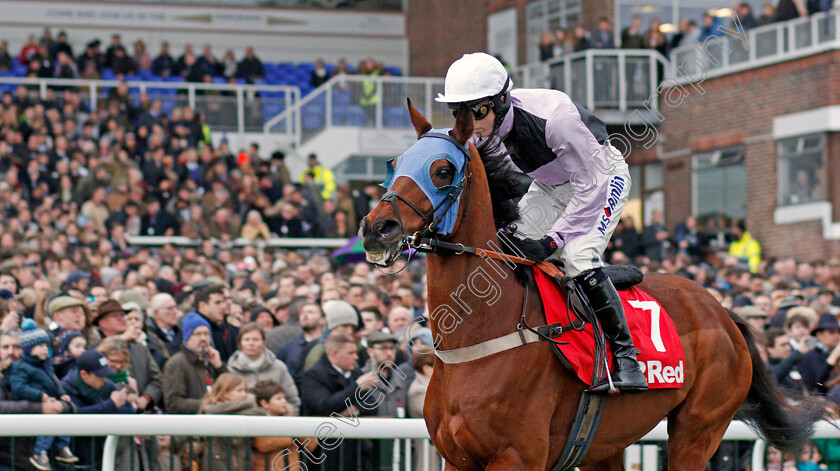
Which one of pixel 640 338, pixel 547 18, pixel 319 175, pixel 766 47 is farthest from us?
pixel 547 18

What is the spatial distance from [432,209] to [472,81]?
1.93ft

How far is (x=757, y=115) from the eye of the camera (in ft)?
59.4

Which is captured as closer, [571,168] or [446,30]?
[571,168]

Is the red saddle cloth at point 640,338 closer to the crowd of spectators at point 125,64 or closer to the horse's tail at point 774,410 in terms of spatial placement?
the horse's tail at point 774,410

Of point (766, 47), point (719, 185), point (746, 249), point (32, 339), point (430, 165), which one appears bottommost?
point (746, 249)

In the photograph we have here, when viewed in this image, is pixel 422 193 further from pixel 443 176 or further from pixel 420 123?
pixel 420 123

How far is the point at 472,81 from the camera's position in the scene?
4.55 m

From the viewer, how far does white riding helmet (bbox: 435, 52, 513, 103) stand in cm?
456

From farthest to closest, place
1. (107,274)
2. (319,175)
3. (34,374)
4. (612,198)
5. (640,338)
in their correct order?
(319,175), (107,274), (34,374), (612,198), (640,338)

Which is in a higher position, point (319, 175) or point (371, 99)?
point (371, 99)

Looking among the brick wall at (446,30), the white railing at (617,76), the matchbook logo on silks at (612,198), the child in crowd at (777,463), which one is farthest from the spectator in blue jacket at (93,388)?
the brick wall at (446,30)

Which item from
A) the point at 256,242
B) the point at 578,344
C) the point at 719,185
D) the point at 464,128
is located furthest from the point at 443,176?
the point at 719,185

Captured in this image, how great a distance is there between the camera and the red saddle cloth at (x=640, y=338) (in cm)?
472

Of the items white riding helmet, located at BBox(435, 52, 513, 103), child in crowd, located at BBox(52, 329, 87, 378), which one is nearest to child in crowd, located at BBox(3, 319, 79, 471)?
child in crowd, located at BBox(52, 329, 87, 378)
